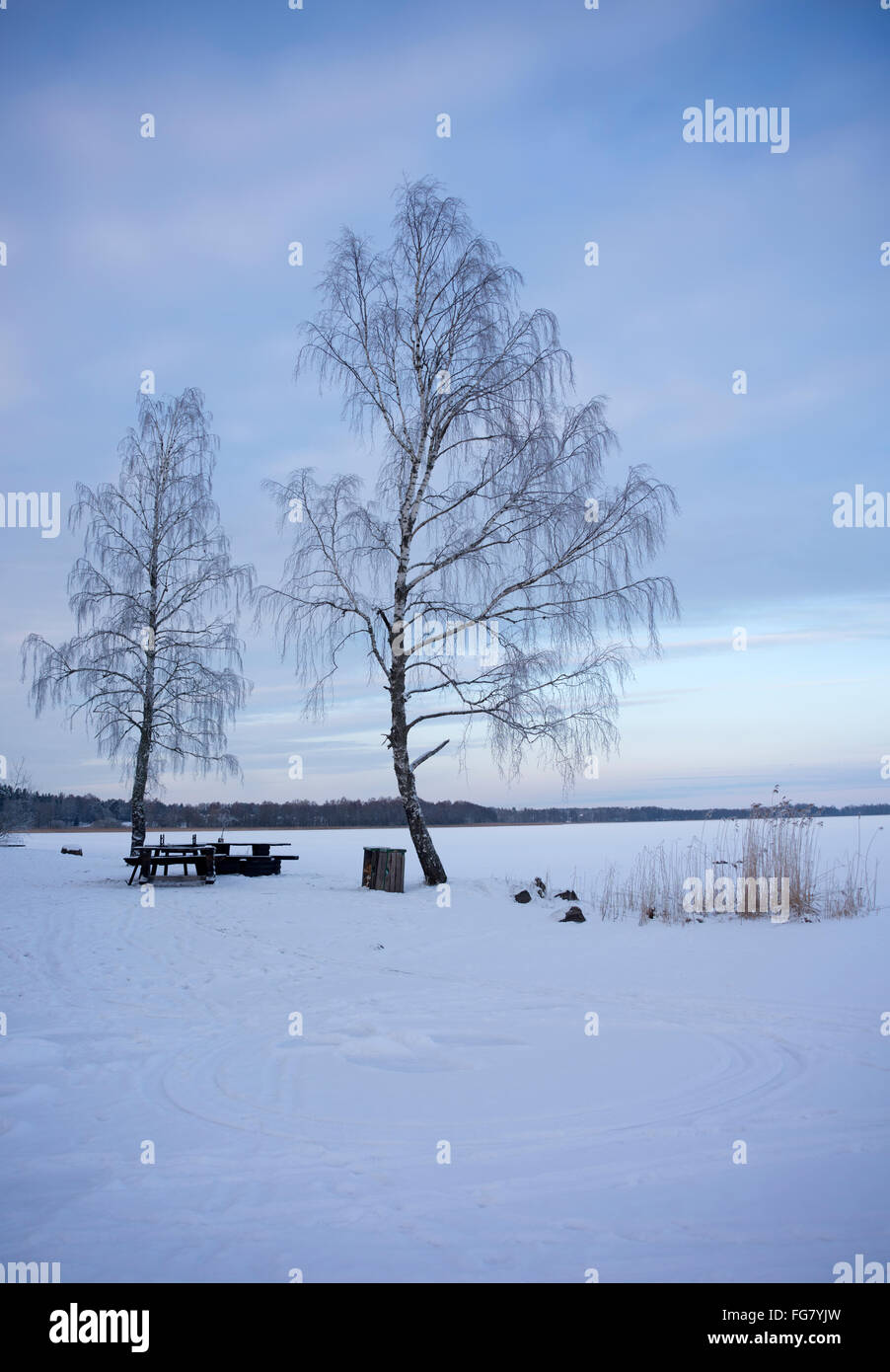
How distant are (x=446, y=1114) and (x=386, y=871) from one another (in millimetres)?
10426

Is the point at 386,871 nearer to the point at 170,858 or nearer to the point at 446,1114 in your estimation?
the point at 170,858

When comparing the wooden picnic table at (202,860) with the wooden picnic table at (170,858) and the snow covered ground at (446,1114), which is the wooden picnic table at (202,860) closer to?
the wooden picnic table at (170,858)

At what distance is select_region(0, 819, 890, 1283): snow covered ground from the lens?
276cm

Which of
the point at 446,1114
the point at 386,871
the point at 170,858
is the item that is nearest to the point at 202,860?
the point at 170,858

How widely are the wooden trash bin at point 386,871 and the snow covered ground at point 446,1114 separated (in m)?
5.57

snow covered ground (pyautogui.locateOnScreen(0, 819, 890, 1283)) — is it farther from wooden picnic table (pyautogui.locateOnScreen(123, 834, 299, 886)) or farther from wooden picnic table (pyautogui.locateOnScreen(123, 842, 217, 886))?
wooden picnic table (pyautogui.locateOnScreen(123, 834, 299, 886))

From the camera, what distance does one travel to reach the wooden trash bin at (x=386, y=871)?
47.0 feet

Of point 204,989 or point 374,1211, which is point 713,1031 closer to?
point 374,1211

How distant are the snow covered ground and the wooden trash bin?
557 cm

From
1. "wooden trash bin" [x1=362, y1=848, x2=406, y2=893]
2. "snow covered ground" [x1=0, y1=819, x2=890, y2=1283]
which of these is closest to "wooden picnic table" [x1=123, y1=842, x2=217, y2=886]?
"wooden trash bin" [x1=362, y1=848, x2=406, y2=893]

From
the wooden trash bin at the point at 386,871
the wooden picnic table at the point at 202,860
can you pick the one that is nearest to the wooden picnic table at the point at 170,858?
the wooden picnic table at the point at 202,860

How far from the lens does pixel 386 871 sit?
47.1ft
